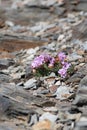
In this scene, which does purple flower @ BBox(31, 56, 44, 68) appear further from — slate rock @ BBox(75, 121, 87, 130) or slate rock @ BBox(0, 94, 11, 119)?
slate rock @ BBox(75, 121, 87, 130)

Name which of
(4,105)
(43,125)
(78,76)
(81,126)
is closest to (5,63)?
(78,76)

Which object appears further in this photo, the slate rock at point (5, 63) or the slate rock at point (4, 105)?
the slate rock at point (5, 63)

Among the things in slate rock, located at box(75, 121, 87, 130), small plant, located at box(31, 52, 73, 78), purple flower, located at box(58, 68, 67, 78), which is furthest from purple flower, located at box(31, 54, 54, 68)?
slate rock, located at box(75, 121, 87, 130)

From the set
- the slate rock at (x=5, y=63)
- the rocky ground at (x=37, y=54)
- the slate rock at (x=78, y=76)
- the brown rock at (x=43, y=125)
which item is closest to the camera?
the brown rock at (x=43, y=125)

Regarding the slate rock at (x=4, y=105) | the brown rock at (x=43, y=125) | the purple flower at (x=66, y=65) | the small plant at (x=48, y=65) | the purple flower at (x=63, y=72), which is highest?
the small plant at (x=48, y=65)

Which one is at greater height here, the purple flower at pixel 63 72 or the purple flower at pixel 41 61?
the purple flower at pixel 41 61

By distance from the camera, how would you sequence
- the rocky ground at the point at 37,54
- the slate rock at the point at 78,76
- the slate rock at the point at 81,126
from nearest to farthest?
the slate rock at the point at 81,126, the rocky ground at the point at 37,54, the slate rock at the point at 78,76

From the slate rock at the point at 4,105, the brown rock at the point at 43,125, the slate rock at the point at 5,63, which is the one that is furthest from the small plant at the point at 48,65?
the brown rock at the point at 43,125

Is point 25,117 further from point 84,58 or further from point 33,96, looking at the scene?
point 84,58

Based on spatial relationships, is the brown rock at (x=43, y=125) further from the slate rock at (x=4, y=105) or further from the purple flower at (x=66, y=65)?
the purple flower at (x=66, y=65)
